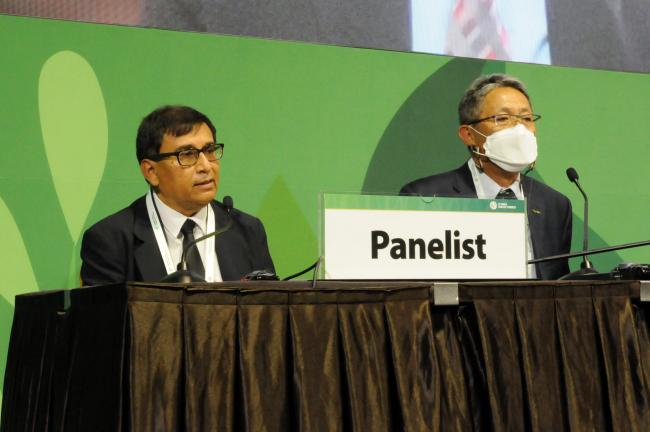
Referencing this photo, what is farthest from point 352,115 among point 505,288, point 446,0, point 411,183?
point 505,288

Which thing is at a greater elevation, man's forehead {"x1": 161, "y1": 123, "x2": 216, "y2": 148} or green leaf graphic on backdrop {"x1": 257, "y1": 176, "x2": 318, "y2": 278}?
man's forehead {"x1": 161, "y1": 123, "x2": 216, "y2": 148}

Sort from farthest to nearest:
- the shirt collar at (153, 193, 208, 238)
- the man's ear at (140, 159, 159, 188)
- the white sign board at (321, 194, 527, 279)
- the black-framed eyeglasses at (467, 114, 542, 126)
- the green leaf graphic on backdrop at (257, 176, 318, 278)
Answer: the black-framed eyeglasses at (467, 114, 542, 126) → the green leaf graphic on backdrop at (257, 176, 318, 278) → the man's ear at (140, 159, 159, 188) → the shirt collar at (153, 193, 208, 238) → the white sign board at (321, 194, 527, 279)

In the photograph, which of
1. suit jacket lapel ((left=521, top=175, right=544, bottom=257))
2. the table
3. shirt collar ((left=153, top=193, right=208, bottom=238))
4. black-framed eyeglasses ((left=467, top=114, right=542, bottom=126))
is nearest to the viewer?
the table

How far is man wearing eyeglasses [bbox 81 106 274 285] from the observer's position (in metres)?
2.83

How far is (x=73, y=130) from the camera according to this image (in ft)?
10.1

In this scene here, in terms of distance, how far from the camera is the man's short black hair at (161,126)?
3.05 m

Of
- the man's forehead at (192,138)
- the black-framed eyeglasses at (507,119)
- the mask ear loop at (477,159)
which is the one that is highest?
the black-framed eyeglasses at (507,119)

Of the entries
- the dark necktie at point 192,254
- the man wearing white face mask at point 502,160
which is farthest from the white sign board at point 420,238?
the man wearing white face mask at point 502,160

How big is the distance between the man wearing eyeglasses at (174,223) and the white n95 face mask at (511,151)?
2.89 ft

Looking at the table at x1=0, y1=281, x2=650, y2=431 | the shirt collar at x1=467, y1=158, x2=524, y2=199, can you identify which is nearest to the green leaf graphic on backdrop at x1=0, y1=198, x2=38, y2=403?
the table at x1=0, y1=281, x2=650, y2=431

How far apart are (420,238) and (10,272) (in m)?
1.68

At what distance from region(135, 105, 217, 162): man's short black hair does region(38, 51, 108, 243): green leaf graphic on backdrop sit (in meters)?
0.12

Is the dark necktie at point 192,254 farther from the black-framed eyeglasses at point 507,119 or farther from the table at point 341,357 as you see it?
the black-framed eyeglasses at point 507,119

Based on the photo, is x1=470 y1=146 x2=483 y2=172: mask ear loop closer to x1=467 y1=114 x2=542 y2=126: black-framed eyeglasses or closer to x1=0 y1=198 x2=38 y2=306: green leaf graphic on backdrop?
x1=467 y1=114 x2=542 y2=126: black-framed eyeglasses
